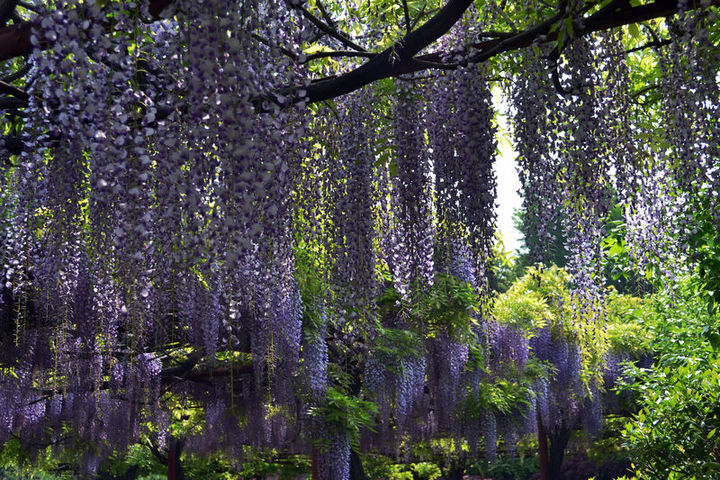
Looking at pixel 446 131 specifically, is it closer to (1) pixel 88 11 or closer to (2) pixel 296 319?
(1) pixel 88 11

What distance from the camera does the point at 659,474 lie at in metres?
7.30

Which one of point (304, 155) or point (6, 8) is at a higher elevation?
point (6, 8)

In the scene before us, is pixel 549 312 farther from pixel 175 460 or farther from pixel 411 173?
pixel 411 173

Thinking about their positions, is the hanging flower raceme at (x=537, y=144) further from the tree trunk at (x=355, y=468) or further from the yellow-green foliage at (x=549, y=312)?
the tree trunk at (x=355, y=468)

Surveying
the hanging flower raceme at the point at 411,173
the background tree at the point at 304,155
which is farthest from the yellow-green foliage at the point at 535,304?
the hanging flower raceme at the point at 411,173

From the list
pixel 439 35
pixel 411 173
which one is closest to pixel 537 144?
pixel 411 173

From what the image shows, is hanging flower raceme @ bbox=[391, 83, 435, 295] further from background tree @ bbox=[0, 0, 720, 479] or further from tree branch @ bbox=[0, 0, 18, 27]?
tree branch @ bbox=[0, 0, 18, 27]

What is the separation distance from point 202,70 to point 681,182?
3.07 m

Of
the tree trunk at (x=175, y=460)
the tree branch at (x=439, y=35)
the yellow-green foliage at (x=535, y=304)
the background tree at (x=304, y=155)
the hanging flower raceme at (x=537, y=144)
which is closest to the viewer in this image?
the background tree at (x=304, y=155)

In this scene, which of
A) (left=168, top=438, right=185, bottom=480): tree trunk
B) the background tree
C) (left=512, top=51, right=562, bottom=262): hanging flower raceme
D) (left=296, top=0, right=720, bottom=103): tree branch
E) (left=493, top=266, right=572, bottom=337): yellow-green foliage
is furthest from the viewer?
(left=168, top=438, right=185, bottom=480): tree trunk

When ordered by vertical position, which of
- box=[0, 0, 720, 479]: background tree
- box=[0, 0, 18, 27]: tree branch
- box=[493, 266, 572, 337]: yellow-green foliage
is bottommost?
box=[0, 0, 720, 479]: background tree

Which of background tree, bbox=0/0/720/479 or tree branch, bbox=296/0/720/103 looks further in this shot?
tree branch, bbox=296/0/720/103

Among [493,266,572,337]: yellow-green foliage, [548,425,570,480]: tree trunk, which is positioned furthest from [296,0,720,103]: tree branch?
[548,425,570,480]: tree trunk

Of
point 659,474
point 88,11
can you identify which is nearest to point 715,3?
point 88,11
